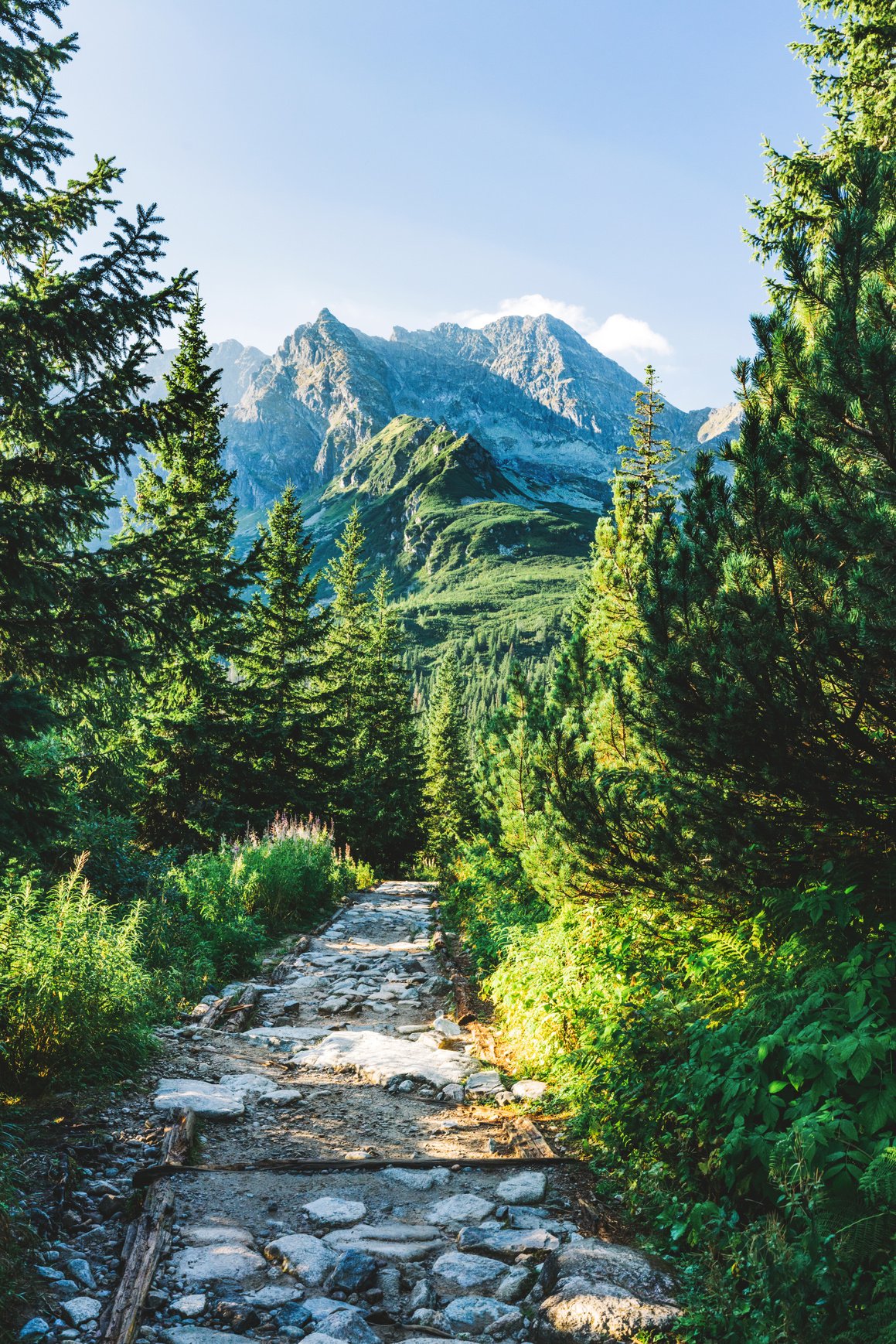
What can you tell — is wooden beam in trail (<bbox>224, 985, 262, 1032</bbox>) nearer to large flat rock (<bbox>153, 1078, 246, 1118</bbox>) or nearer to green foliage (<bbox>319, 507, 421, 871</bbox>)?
large flat rock (<bbox>153, 1078, 246, 1118</bbox>)

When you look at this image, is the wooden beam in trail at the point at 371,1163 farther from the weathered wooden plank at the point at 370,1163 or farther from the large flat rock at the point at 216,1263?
the large flat rock at the point at 216,1263

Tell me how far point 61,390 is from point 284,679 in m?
17.3

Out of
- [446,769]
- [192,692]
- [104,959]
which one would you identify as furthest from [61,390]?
[446,769]

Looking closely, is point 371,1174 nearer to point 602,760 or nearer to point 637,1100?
point 637,1100

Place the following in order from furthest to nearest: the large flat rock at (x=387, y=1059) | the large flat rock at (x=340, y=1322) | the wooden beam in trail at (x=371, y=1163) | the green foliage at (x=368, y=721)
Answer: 1. the green foliage at (x=368, y=721)
2. the large flat rock at (x=387, y=1059)
3. the wooden beam in trail at (x=371, y=1163)
4. the large flat rock at (x=340, y=1322)

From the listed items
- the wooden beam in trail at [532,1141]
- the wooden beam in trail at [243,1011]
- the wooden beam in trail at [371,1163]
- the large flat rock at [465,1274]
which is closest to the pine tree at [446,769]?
the wooden beam in trail at [243,1011]

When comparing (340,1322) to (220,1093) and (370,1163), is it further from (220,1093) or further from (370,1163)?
(220,1093)

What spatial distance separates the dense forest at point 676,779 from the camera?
3.13m

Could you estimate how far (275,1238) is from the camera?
3709 mm

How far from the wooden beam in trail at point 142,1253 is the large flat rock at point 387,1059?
7.81 feet

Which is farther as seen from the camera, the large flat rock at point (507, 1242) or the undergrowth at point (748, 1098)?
the large flat rock at point (507, 1242)

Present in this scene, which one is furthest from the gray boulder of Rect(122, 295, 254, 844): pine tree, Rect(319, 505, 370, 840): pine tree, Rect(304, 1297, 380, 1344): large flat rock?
Rect(319, 505, 370, 840): pine tree

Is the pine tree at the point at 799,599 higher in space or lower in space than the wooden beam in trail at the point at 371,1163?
higher

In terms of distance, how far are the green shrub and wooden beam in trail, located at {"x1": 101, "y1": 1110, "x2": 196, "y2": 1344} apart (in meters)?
1.14
